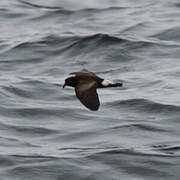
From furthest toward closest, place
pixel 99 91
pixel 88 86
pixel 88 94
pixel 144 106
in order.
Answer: pixel 99 91
pixel 144 106
pixel 88 86
pixel 88 94

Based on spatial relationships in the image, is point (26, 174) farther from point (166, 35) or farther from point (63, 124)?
point (166, 35)

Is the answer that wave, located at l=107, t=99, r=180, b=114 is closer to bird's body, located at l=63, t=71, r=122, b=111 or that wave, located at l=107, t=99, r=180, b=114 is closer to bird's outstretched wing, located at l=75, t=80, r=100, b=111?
bird's body, located at l=63, t=71, r=122, b=111

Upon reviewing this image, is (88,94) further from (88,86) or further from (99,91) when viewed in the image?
(99,91)

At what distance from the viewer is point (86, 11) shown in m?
21.9

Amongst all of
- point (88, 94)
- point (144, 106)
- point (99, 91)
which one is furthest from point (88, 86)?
point (99, 91)

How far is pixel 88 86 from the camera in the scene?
9.94 meters

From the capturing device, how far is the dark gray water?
39.7 ft

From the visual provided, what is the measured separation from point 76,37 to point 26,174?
7701 mm

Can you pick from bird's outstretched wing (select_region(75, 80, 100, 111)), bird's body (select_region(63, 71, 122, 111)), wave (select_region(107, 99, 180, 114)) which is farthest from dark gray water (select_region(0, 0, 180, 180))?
bird's outstretched wing (select_region(75, 80, 100, 111))

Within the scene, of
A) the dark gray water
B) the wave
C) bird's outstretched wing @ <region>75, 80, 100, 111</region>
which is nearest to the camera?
bird's outstretched wing @ <region>75, 80, 100, 111</region>

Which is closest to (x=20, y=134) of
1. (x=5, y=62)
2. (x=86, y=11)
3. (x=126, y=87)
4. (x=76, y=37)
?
(x=126, y=87)

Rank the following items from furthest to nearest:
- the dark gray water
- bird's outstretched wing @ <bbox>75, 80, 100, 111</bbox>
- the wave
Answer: the wave, the dark gray water, bird's outstretched wing @ <bbox>75, 80, 100, 111</bbox>

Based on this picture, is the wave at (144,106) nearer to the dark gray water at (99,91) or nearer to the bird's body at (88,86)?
the dark gray water at (99,91)

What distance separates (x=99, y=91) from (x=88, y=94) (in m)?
6.12
